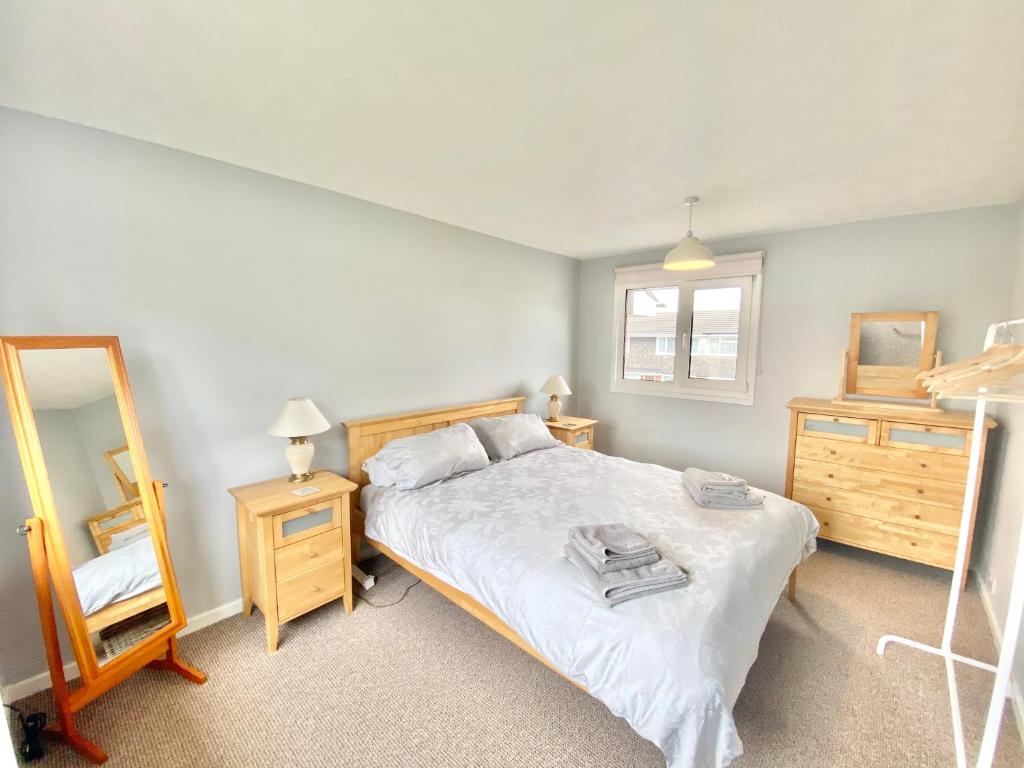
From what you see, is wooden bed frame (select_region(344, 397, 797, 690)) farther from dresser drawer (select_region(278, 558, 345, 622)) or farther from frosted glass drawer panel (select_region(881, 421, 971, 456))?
frosted glass drawer panel (select_region(881, 421, 971, 456))

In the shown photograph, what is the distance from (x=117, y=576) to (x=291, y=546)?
634mm

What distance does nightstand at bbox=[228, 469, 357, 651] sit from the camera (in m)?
1.99

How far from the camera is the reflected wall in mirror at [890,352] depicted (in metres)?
2.76

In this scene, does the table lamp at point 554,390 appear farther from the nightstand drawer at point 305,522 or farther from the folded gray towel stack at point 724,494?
the nightstand drawer at point 305,522

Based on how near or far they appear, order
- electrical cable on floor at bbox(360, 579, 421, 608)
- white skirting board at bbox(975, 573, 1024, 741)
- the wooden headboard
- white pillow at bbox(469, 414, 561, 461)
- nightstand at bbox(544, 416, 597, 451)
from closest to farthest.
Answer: white skirting board at bbox(975, 573, 1024, 741) → electrical cable on floor at bbox(360, 579, 421, 608) → the wooden headboard → white pillow at bbox(469, 414, 561, 461) → nightstand at bbox(544, 416, 597, 451)

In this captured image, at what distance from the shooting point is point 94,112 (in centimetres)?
164

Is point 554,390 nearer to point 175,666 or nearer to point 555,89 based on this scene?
point 555,89

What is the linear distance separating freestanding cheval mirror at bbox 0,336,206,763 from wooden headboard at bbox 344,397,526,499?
100 centimetres

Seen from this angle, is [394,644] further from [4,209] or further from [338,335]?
[4,209]

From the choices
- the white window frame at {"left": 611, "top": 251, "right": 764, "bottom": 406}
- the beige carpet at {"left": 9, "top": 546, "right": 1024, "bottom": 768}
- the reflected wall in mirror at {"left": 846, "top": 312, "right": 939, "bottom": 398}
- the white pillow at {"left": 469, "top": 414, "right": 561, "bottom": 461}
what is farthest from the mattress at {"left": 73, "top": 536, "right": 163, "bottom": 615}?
the reflected wall in mirror at {"left": 846, "top": 312, "right": 939, "bottom": 398}

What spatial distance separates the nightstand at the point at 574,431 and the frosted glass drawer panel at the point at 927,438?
211 cm

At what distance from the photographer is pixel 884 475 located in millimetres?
2641

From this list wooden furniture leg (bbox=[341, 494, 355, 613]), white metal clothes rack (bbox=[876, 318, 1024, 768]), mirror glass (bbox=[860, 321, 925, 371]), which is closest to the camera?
white metal clothes rack (bbox=[876, 318, 1024, 768])

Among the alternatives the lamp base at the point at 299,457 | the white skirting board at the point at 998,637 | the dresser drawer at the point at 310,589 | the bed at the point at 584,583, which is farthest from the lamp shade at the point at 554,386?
the white skirting board at the point at 998,637
